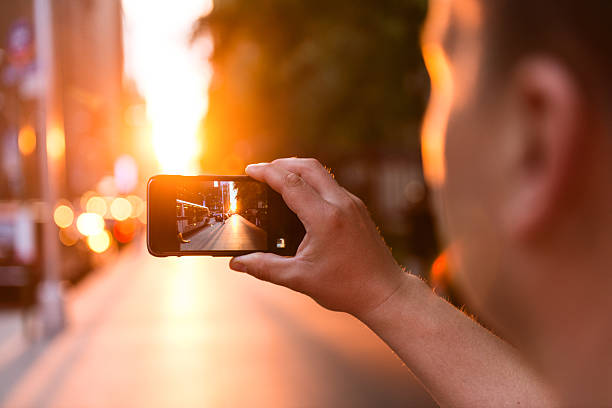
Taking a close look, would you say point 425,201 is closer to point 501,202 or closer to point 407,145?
point 407,145

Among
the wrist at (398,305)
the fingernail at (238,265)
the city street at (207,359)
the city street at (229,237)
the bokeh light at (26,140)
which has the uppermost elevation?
the bokeh light at (26,140)

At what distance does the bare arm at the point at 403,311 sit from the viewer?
143 cm

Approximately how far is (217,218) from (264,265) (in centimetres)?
28

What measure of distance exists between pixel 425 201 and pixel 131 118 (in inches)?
2336

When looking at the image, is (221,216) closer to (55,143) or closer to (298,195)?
(298,195)

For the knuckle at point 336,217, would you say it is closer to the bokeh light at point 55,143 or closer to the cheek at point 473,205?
the cheek at point 473,205

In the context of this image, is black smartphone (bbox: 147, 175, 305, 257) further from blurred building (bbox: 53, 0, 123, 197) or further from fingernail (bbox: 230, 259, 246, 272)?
blurred building (bbox: 53, 0, 123, 197)

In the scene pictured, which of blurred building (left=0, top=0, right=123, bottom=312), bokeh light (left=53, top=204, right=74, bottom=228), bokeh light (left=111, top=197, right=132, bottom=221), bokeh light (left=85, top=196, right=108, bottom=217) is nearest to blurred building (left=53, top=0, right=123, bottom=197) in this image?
blurred building (left=0, top=0, right=123, bottom=312)

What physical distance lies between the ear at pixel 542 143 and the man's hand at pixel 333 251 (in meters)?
0.81

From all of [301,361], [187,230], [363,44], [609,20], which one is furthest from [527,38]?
[363,44]

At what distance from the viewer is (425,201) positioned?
38.1 feet

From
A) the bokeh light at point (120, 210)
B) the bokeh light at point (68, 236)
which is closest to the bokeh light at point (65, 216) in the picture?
the bokeh light at point (68, 236)

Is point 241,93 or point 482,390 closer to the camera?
point 482,390

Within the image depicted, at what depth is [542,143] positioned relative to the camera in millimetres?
621
